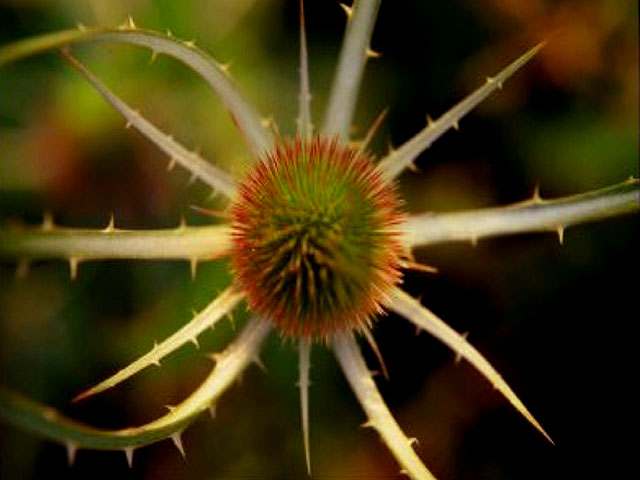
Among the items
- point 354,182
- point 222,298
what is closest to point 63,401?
point 222,298

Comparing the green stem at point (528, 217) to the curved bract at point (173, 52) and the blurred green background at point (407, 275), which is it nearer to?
the curved bract at point (173, 52)

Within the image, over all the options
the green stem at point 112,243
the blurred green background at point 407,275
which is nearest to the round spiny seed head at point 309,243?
the green stem at point 112,243

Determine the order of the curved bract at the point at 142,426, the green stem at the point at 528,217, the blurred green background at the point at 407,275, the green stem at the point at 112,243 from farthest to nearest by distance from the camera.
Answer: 1. the blurred green background at the point at 407,275
2. the green stem at the point at 528,217
3. the green stem at the point at 112,243
4. the curved bract at the point at 142,426

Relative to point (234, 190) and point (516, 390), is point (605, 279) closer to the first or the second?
point (516, 390)

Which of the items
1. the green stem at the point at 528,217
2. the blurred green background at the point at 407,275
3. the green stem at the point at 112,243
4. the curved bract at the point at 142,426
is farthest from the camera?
the blurred green background at the point at 407,275

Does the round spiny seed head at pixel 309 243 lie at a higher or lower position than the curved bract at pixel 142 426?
higher

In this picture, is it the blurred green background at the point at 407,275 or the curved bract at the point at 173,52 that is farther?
the blurred green background at the point at 407,275

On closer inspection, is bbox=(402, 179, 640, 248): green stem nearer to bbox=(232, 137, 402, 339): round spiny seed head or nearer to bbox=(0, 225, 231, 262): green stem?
bbox=(232, 137, 402, 339): round spiny seed head

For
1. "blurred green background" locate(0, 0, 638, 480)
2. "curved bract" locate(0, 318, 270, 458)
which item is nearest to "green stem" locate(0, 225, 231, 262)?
"curved bract" locate(0, 318, 270, 458)

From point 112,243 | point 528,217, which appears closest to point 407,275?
point 528,217
